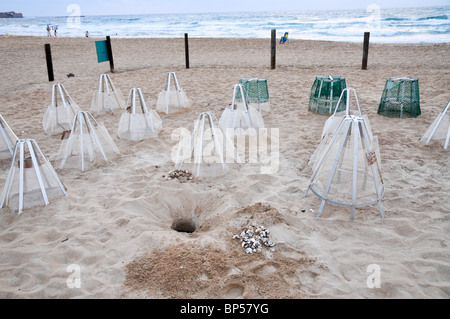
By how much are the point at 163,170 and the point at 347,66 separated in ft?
31.7

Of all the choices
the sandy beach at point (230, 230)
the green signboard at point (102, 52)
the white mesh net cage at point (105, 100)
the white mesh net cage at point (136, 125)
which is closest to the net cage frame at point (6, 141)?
the sandy beach at point (230, 230)

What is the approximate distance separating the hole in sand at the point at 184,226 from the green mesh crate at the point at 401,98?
486cm

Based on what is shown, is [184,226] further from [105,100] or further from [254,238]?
[105,100]

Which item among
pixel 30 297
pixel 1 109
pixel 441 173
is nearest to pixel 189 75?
pixel 1 109

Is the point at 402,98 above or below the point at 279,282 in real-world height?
above

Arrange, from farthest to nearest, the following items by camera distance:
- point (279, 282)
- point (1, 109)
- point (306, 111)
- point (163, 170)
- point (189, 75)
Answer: point (189, 75)
point (1, 109)
point (306, 111)
point (163, 170)
point (279, 282)

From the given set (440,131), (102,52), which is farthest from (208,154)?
(102,52)

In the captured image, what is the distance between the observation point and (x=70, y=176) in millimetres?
4273

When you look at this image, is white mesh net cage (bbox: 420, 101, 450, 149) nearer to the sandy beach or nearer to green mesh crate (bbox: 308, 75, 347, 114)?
the sandy beach

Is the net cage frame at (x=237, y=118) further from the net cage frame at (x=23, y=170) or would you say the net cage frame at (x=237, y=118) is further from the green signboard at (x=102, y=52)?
the green signboard at (x=102, y=52)

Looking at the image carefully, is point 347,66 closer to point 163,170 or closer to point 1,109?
point 163,170

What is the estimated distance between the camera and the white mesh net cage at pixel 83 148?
4.44 metres
